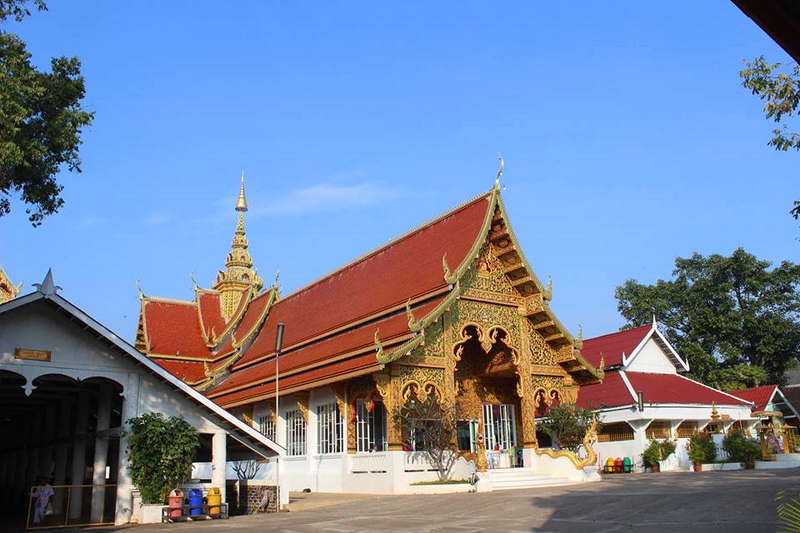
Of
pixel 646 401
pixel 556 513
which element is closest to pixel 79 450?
pixel 556 513

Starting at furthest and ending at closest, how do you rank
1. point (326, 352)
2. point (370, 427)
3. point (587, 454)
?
point (326, 352)
point (587, 454)
point (370, 427)

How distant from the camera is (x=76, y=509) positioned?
1471 cm

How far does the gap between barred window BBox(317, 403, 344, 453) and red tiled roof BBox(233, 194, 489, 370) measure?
2558 millimetres

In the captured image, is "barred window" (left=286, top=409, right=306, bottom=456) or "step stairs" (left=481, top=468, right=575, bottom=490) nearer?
"step stairs" (left=481, top=468, right=575, bottom=490)

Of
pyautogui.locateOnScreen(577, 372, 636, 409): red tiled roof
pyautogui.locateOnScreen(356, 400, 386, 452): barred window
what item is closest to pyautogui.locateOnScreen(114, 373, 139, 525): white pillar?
pyautogui.locateOnScreen(356, 400, 386, 452): barred window

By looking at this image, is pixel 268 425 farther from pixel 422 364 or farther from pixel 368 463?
pixel 422 364

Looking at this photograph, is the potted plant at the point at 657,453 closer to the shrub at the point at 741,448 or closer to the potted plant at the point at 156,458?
the shrub at the point at 741,448

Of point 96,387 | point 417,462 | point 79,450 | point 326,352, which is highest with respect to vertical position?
point 326,352

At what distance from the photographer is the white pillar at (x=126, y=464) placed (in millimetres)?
12164

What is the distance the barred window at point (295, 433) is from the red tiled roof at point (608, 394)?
32.9 feet

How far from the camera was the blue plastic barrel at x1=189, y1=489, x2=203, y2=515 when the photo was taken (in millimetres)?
12516

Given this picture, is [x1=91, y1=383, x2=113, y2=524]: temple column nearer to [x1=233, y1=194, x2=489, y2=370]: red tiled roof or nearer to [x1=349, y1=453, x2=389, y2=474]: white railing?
[x1=349, y1=453, x2=389, y2=474]: white railing

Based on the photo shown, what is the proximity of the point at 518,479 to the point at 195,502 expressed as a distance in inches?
333

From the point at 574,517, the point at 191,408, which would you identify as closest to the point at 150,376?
the point at 191,408
